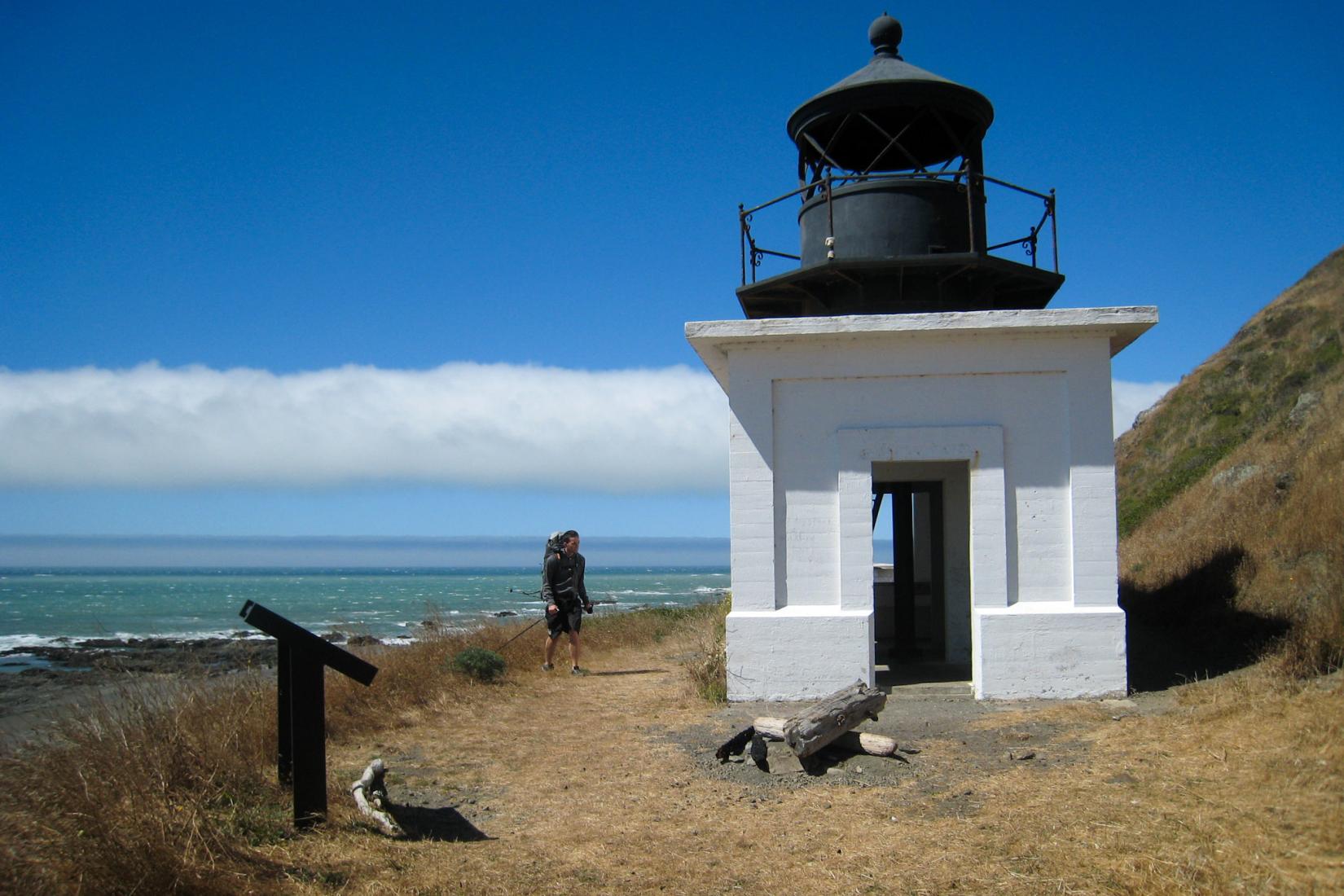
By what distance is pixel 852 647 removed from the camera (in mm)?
9117

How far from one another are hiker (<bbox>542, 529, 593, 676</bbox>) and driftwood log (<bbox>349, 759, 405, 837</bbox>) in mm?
5516

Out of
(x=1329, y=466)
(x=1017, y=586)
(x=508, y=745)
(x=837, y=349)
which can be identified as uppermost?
(x=837, y=349)

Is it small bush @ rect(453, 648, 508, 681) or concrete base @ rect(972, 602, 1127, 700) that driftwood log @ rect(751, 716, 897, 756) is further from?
small bush @ rect(453, 648, 508, 681)

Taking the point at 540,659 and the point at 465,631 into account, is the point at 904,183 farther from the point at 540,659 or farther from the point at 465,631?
→ the point at 465,631

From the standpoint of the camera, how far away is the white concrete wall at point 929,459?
9.00 meters

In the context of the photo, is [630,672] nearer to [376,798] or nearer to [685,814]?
[685,814]

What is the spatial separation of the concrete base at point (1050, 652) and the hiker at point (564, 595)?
16.1ft

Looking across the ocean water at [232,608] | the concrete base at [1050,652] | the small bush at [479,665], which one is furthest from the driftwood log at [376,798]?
the ocean water at [232,608]

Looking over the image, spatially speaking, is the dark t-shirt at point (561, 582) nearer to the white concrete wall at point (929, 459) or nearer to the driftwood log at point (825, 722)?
the white concrete wall at point (929, 459)

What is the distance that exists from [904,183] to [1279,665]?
5612 mm

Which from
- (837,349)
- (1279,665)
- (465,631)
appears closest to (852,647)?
(837,349)

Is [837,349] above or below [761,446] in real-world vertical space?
→ above

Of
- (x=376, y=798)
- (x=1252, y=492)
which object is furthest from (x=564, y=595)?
(x=1252, y=492)

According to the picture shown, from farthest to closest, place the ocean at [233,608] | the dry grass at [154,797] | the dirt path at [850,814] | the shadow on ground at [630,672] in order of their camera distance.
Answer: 1. the ocean at [233,608]
2. the shadow on ground at [630,672]
3. the dirt path at [850,814]
4. the dry grass at [154,797]
